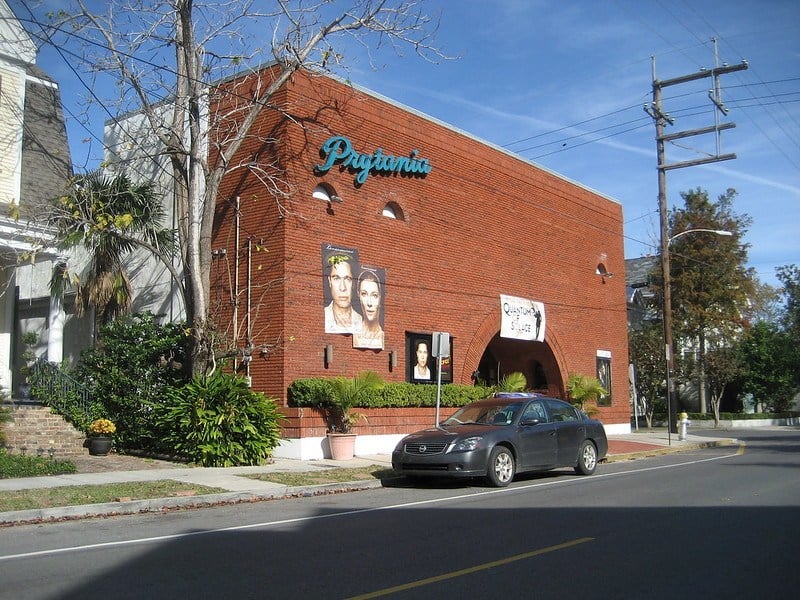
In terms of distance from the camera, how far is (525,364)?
29719 mm

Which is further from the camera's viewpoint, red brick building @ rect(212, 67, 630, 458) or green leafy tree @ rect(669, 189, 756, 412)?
green leafy tree @ rect(669, 189, 756, 412)

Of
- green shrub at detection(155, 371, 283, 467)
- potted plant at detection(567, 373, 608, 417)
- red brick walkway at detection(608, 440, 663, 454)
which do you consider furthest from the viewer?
potted plant at detection(567, 373, 608, 417)

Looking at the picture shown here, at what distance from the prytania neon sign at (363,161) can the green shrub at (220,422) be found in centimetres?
626

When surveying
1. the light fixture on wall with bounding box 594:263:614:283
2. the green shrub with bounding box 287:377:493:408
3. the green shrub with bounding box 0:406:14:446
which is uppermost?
the light fixture on wall with bounding box 594:263:614:283

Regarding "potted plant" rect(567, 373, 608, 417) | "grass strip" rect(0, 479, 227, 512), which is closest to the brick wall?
"grass strip" rect(0, 479, 227, 512)

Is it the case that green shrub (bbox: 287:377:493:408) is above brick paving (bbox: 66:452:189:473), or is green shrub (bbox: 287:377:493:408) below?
above

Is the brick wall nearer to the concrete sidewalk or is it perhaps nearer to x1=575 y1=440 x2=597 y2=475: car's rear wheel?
the concrete sidewalk

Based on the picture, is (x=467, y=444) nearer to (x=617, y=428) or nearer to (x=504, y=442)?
(x=504, y=442)

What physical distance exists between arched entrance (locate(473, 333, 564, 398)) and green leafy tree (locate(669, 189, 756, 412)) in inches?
820

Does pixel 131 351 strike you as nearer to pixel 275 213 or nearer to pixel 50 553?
pixel 275 213

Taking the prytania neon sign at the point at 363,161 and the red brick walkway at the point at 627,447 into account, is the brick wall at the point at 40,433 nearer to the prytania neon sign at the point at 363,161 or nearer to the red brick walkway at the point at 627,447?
the prytania neon sign at the point at 363,161

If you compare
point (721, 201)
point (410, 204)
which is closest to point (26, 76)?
point (410, 204)

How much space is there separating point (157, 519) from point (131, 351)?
8263mm

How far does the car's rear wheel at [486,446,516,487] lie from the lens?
1372cm
